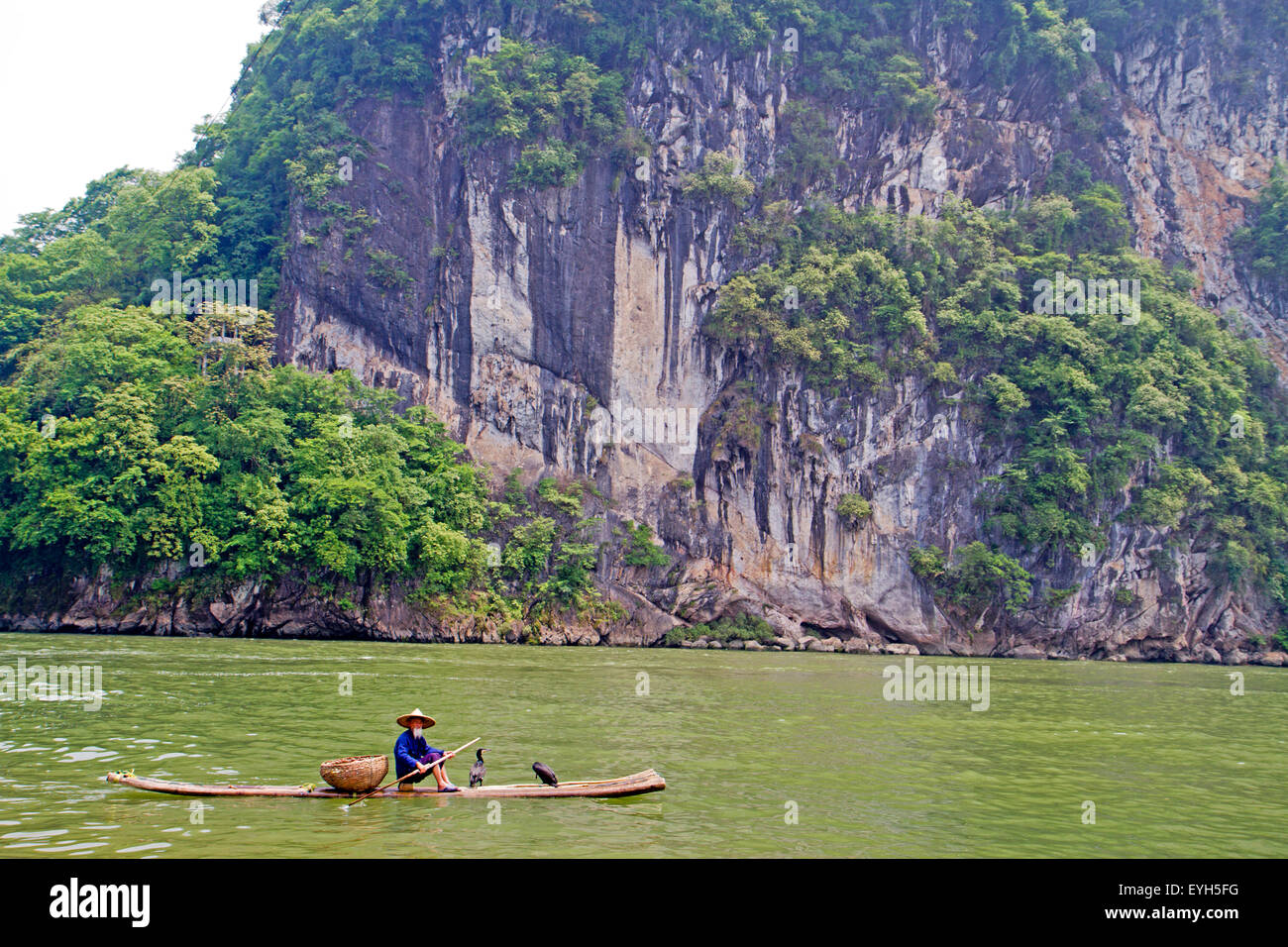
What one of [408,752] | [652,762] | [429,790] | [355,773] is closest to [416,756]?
[408,752]

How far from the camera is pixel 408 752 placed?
10.5m

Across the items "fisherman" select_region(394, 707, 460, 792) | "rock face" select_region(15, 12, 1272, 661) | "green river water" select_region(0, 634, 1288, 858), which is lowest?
"green river water" select_region(0, 634, 1288, 858)

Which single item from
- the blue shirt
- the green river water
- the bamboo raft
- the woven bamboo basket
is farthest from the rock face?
the woven bamboo basket

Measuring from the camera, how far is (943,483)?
37.9 meters

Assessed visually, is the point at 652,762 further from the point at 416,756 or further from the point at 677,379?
the point at 677,379

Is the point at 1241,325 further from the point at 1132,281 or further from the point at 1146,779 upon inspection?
the point at 1146,779

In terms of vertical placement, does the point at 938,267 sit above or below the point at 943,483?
above

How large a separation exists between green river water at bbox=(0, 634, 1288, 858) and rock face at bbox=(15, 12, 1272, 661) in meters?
13.8

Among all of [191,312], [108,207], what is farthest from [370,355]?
[108,207]

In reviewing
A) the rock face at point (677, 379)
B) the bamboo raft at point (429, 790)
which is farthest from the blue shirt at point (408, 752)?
the rock face at point (677, 379)

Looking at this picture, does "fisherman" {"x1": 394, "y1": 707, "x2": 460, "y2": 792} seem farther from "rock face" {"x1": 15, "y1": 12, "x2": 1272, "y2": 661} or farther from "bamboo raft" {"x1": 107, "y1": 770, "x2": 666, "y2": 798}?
"rock face" {"x1": 15, "y1": 12, "x2": 1272, "y2": 661}

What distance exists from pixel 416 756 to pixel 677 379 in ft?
97.4

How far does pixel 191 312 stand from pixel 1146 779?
3538 centimetres

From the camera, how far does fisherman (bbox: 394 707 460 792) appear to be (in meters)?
10.2
